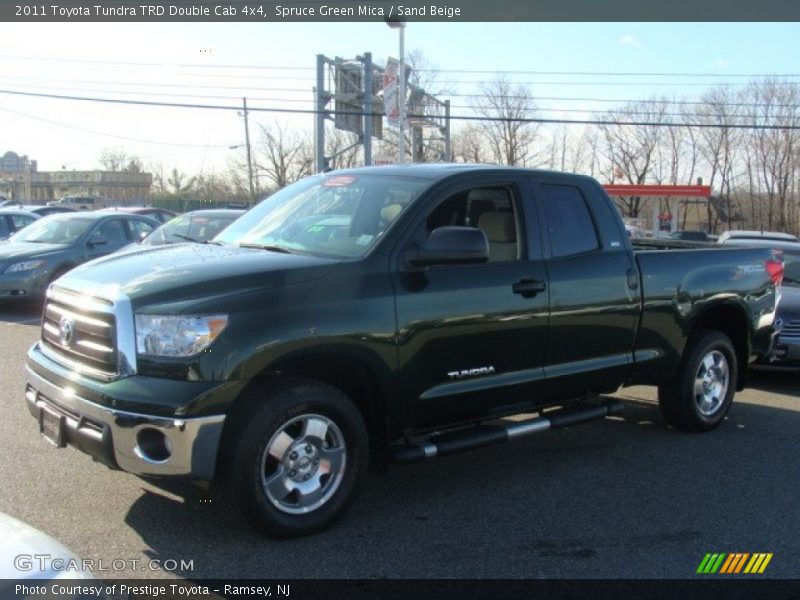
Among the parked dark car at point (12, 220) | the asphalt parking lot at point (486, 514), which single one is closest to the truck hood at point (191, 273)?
the asphalt parking lot at point (486, 514)

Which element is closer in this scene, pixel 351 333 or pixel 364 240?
pixel 351 333

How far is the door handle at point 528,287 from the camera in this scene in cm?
496

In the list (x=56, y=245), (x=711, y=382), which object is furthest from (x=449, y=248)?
(x=56, y=245)

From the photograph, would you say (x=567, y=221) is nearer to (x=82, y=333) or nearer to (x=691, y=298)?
(x=691, y=298)

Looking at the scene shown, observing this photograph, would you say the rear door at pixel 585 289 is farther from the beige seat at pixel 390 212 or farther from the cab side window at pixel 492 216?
the beige seat at pixel 390 212

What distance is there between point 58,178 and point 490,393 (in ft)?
374

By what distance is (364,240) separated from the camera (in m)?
4.58

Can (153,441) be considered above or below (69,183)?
below

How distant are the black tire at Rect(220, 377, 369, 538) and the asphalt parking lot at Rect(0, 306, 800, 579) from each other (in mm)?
168

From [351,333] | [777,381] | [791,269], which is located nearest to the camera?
[351,333]

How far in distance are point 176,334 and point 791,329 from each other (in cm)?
719

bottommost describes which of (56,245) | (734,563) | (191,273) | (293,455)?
(734,563)

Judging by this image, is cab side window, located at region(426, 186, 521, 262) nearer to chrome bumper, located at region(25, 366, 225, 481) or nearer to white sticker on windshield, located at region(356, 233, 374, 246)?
white sticker on windshield, located at region(356, 233, 374, 246)

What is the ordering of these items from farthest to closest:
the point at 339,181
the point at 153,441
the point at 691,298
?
the point at 691,298 < the point at 339,181 < the point at 153,441
